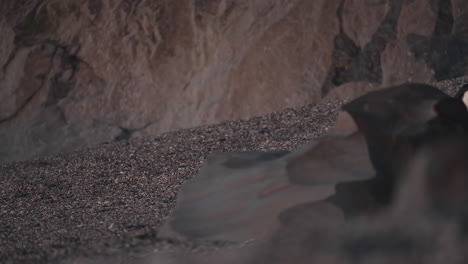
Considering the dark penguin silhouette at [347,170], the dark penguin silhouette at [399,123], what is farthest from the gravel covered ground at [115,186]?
the dark penguin silhouette at [399,123]

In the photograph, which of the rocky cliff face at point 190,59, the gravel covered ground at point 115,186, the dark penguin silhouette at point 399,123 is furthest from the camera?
the rocky cliff face at point 190,59

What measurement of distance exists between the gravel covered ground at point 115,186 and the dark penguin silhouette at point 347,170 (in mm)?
233

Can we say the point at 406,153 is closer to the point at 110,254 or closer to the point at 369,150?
the point at 369,150

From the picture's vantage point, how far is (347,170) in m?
2.86

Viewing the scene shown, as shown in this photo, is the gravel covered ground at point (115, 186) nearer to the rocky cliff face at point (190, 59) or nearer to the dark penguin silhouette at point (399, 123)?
the rocky cliff face at point (190, 59)

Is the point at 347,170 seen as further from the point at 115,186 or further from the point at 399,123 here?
the point at 115,186

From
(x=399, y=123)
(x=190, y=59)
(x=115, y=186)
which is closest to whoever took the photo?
(x=399, y=123)

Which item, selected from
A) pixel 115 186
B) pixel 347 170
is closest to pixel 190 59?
pixel 115 186

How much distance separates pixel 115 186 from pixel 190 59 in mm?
2198

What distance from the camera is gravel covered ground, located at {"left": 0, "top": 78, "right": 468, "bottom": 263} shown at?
3061mm

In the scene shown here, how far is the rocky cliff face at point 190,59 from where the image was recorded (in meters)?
5.86

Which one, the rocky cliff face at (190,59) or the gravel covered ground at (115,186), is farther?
the rocky cliff face at (190,59)

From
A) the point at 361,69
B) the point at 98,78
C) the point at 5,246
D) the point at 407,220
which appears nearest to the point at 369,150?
the point at 407,220

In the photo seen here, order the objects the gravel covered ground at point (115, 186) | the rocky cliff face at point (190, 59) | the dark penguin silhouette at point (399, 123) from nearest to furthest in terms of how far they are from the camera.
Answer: the dark penguin silhouette at point (399, 123) < the gravel covered ground at point (115, 186) < the rocky cliff face at point (190, 59)
